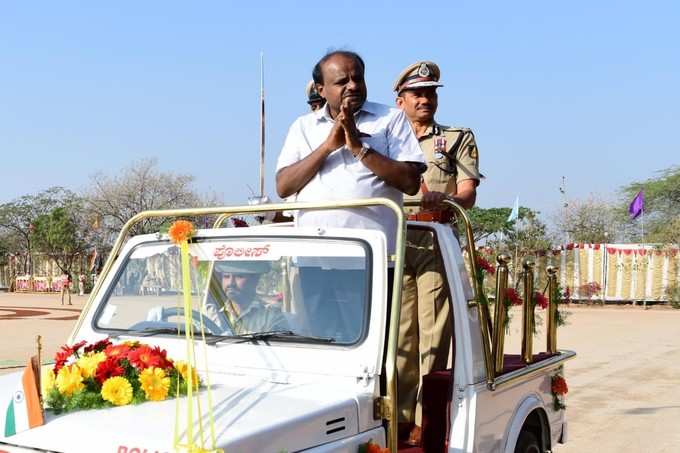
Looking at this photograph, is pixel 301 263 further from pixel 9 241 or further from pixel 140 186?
pixel 9 241

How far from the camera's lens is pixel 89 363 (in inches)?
110

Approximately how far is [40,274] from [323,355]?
40251 millimetres

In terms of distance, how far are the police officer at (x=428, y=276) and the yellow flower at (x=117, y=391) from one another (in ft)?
4.52

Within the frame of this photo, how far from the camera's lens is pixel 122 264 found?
3715 mm

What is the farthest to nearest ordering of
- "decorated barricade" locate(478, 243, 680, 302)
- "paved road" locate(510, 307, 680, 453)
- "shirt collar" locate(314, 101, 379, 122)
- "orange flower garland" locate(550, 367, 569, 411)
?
"decorated barricade" locate(478, 243, 680, 302) → "paved road" locate(510, 307, 680, 453) → "orange flower garland" locate(550, 367, 569, 411) → "shirt collar" locate(314, 101, 379, 122)

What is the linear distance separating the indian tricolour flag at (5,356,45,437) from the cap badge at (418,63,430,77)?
315 cm

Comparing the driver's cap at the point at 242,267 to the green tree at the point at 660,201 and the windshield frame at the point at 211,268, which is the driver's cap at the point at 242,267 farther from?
Result: the green tree at the point at 660,201

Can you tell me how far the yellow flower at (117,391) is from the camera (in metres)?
2.58

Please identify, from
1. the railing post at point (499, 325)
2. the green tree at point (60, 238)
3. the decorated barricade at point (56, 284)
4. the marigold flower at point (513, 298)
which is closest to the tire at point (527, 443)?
the railing post at point (499, 325)

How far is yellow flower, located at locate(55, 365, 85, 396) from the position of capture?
8.50 ft

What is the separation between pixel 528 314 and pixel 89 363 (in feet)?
8.51

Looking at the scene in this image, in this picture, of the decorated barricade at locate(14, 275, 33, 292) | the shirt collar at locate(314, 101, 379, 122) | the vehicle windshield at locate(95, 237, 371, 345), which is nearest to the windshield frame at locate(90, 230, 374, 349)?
the vehicle windshield at locate(95, 237, 371, 345)

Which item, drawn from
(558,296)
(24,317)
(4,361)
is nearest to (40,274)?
(24,317)

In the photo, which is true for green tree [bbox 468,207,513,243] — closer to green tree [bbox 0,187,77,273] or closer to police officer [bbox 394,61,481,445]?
green tree [bbox 0,187,77,273]
